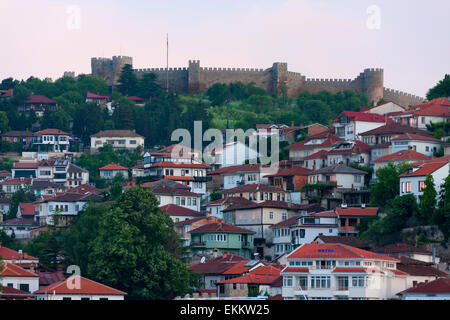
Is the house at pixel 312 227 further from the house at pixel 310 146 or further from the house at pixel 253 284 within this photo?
the house at pixel 310 146

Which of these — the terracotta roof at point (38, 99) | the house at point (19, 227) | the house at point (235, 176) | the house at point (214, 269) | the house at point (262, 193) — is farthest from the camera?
the terracotta roof at point (38, 99)

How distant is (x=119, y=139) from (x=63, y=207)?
63.1ft

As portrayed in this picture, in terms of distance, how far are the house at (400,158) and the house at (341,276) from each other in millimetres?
17775

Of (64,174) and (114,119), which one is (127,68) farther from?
(64,174)

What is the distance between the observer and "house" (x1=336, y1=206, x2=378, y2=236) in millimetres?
48719

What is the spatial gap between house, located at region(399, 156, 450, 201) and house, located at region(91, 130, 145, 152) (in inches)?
1466

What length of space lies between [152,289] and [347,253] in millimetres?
8692

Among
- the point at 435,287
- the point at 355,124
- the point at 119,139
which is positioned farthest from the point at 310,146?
the point at 435,287

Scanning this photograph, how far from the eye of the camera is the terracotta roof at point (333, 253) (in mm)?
37438

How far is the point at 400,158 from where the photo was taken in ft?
182

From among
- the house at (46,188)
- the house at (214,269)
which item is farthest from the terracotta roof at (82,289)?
the house at (46,188)

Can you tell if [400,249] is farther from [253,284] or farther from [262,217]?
[262,217]

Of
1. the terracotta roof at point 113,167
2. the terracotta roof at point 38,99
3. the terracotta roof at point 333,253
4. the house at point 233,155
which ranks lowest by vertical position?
the terracotta roof at point 333,253

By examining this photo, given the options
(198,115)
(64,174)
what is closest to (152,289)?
(64,174)
